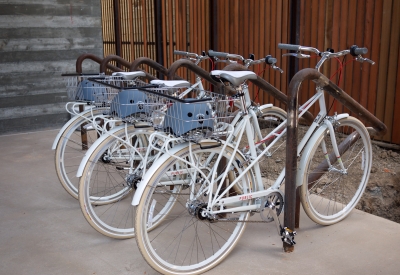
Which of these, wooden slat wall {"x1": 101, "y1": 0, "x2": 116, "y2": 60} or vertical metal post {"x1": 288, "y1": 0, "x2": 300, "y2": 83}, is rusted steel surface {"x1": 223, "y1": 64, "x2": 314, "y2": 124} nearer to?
vertical metal post {"x1": 288, "y1": 0, "x2": 300, "y2": 83}

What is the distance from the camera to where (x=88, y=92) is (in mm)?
3604

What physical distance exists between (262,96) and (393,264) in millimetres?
4440

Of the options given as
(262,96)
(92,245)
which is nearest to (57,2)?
(262,96)

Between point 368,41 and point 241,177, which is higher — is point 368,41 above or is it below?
above

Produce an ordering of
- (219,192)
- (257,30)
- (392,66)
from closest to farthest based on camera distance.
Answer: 1. (219,192)
2. (392,66)
3. (257,30)

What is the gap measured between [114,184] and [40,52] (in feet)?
12.0

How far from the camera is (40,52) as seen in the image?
22.8ft

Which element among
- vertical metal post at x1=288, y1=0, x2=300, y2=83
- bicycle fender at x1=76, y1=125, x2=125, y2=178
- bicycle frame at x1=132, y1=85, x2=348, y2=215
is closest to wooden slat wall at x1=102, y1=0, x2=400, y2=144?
vertical metal post at x1=288, y1=0, x2=300, y2=83

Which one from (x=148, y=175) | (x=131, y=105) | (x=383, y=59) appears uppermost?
(x=383, y=59)

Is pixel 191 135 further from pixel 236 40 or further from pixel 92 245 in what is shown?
pixel 236 40

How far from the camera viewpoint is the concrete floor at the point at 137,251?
271cm

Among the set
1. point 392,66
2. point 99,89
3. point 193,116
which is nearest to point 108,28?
point 392,66

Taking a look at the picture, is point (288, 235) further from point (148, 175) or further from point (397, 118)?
point (397, 118)

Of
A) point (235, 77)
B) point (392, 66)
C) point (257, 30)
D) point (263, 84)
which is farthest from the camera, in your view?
point (257, 30)
